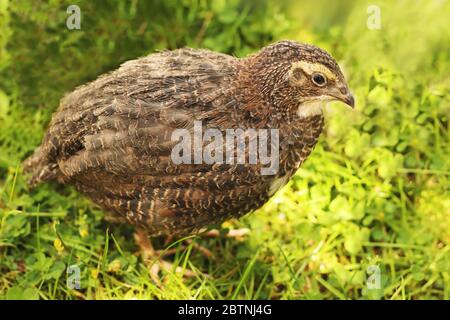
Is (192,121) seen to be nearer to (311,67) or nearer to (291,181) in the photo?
(311,67)

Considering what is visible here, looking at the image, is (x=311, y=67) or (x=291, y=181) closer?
(x=311, y=67)

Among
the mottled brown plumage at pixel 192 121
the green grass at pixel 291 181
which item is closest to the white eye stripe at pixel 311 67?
the mottled brown plumage at pixel 192 121

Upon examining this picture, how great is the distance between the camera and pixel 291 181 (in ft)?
14.7

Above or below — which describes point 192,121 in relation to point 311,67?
below

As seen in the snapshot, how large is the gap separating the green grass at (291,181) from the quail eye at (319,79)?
1.09 meters

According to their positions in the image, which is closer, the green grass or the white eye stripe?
the white eye stripe

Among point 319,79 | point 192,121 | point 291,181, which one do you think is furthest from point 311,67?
point 291,181

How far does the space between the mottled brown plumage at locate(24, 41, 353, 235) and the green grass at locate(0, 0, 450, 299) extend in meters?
0.59

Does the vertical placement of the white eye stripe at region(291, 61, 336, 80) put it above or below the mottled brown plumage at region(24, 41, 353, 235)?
above

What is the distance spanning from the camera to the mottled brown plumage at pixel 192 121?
3393 millimetres

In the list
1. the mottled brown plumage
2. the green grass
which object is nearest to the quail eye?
the mottled brown plumage

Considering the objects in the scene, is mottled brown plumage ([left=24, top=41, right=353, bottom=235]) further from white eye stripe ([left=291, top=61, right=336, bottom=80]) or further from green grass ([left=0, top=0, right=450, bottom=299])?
green grass ([left=0, top=0, right=450, bottom=299])

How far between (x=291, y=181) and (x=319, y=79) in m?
1.22

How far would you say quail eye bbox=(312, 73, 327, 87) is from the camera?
11.0 ft
